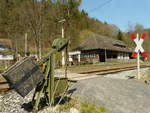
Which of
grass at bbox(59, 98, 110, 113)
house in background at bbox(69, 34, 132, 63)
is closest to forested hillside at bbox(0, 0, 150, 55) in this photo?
house in background at bbox(69, 34, 132, 63)

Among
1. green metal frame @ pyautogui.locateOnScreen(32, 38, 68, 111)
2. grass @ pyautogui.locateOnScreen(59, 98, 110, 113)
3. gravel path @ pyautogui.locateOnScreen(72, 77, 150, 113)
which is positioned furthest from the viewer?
gravel path @ pyautogui.locateOnScreen(72, 77, 150, 113)

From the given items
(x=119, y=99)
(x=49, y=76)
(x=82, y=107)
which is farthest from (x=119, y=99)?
(x=49, y=76)

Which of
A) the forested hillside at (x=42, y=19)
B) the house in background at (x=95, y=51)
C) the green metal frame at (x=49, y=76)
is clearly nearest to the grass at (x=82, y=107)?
the green metal frame at (x=49, y=76)

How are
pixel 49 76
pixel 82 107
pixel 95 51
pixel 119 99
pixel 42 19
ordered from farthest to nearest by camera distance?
pixel 95 51
pixel 42 19
pixel 119 99
pixel 82 107
pixel 49 76

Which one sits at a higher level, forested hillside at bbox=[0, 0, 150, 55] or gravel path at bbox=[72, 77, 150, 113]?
forested hillside at bbox=[0, 0, 150, 55]

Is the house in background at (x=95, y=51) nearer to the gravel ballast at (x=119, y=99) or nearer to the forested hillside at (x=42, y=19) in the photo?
the forested hillside at (x=42, y=19)

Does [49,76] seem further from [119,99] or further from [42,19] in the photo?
[42,19]

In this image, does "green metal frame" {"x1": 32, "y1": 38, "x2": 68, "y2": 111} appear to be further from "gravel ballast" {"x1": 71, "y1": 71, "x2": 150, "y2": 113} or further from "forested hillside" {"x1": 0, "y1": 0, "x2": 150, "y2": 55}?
"forested hillside" {"x1": 0, "y1": 0, "x2": 150, "y2": 55}

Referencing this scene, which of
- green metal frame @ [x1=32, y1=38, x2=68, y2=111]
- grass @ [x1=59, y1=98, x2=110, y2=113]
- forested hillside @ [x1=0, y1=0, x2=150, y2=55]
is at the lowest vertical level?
grass @ [x1=59, y1=98, x2=110, y2=113]

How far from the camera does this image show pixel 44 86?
3.82 meters

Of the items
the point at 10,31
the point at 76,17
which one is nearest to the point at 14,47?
the point at 10,31

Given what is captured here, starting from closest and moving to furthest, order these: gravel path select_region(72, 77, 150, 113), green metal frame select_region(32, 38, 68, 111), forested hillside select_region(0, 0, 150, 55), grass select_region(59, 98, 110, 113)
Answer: green metal frame select_region(32, 38, 68, 111)
grass select_region(59, 98, 110, 113)
gravel path select_region(72, 77, 150, 113)
forested hillside select_region(0, 0, 150, 55)

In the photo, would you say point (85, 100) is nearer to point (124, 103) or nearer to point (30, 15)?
point (124, 103)

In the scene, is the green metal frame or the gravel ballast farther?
the gravel ballast
